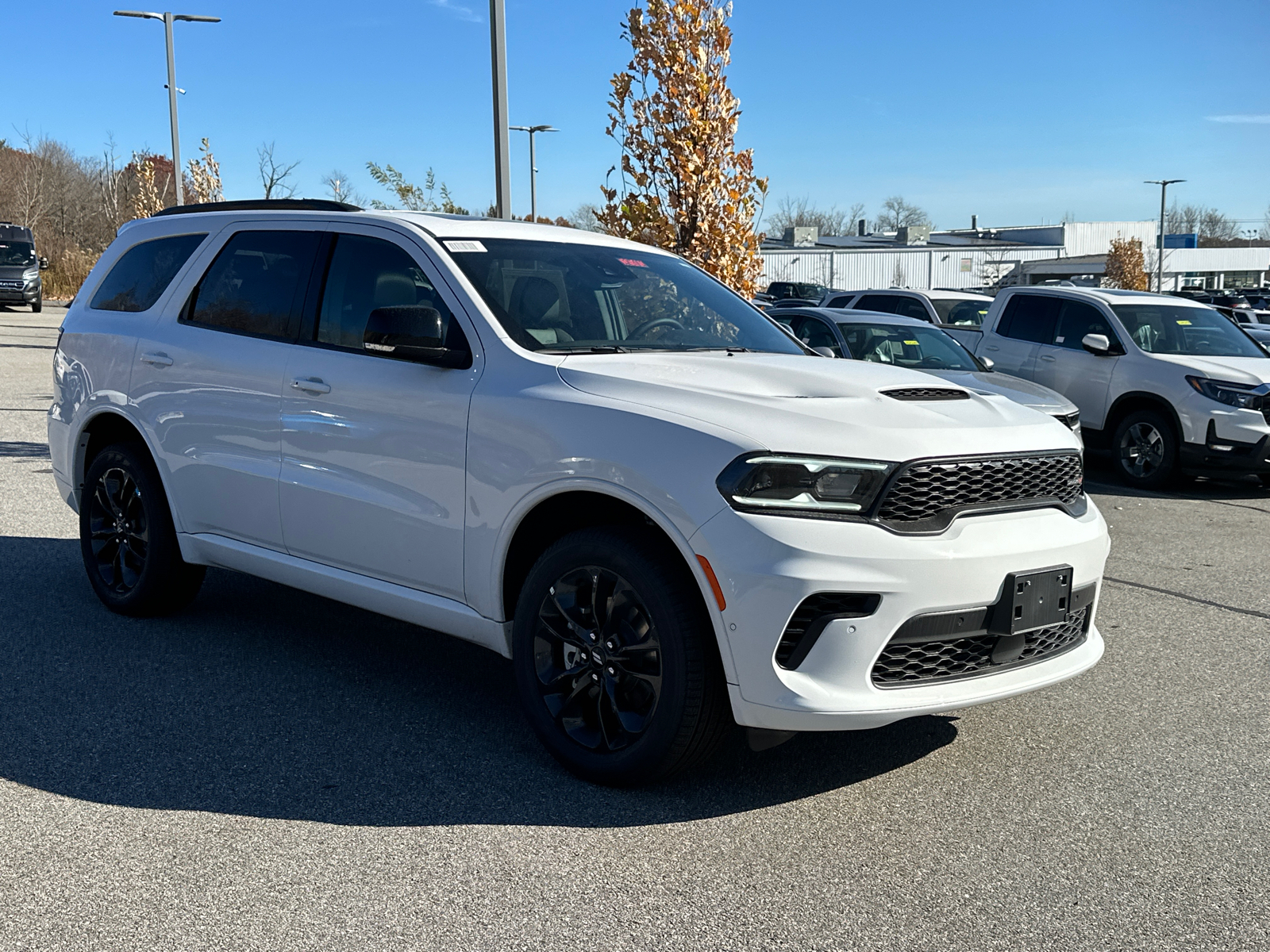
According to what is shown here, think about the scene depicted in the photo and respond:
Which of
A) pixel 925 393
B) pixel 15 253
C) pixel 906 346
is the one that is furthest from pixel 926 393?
pixel 15 253

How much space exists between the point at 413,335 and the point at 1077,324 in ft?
32.3

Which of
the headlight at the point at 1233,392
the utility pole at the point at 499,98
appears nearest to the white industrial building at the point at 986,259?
the headlight at the point at 1233,392

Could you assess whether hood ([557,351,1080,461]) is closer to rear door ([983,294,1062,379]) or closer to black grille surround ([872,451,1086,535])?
black grille surround ([872,451,1086,535])

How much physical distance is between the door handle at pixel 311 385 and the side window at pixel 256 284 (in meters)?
0.28

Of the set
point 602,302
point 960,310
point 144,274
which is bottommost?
point 960,310

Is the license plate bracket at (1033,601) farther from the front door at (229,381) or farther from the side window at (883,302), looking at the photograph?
the side window at (883,302)

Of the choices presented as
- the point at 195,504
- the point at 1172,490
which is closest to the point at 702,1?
the point at 1172,490

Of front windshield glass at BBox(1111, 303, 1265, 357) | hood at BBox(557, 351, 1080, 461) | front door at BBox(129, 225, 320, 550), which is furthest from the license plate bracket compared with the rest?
front windshield glass at BBox(1111, 303, 1265, 357)

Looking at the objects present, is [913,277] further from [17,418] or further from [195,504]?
[195,504]

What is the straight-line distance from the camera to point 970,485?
3.75 m

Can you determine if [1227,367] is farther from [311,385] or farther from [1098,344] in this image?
[311,385]

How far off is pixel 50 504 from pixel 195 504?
4209mm

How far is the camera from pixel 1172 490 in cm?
1139

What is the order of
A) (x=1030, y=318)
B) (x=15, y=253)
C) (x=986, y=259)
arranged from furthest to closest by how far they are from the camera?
(x=986, y=259)
(x=15, y=253)
(x=1030, y=318)
